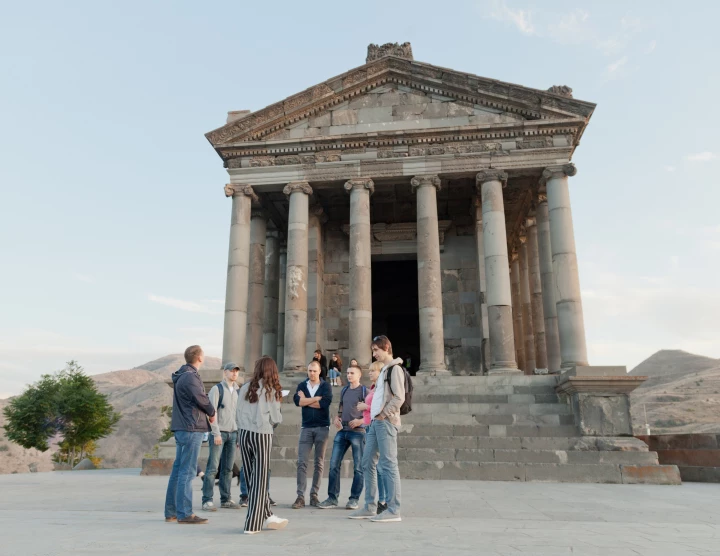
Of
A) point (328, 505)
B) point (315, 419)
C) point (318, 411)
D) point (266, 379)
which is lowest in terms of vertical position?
point (328, 505)

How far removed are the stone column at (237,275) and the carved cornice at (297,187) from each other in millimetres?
1272

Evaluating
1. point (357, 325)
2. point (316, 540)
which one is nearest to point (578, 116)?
point (357, 325)

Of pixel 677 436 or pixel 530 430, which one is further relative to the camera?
pixel 677 436

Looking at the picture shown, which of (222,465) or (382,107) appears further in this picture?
(382,107)

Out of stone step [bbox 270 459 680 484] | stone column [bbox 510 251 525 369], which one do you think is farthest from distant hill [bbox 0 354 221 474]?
stone step [bbox 270 459 680 484]

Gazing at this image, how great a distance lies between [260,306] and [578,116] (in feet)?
42.3

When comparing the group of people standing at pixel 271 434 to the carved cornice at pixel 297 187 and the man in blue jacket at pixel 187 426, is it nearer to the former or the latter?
the man in blue jacket at pixel 187 426

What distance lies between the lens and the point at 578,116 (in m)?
17.5

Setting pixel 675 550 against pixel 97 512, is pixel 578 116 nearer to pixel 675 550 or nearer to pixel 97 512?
pixel 675 550

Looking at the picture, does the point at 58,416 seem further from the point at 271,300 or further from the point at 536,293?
the point at 536,293

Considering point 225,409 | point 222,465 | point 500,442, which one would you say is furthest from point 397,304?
point 222,465

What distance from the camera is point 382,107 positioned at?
19.3 metres

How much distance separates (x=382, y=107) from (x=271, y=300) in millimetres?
8822

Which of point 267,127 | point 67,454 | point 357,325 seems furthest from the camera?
point 67,454
